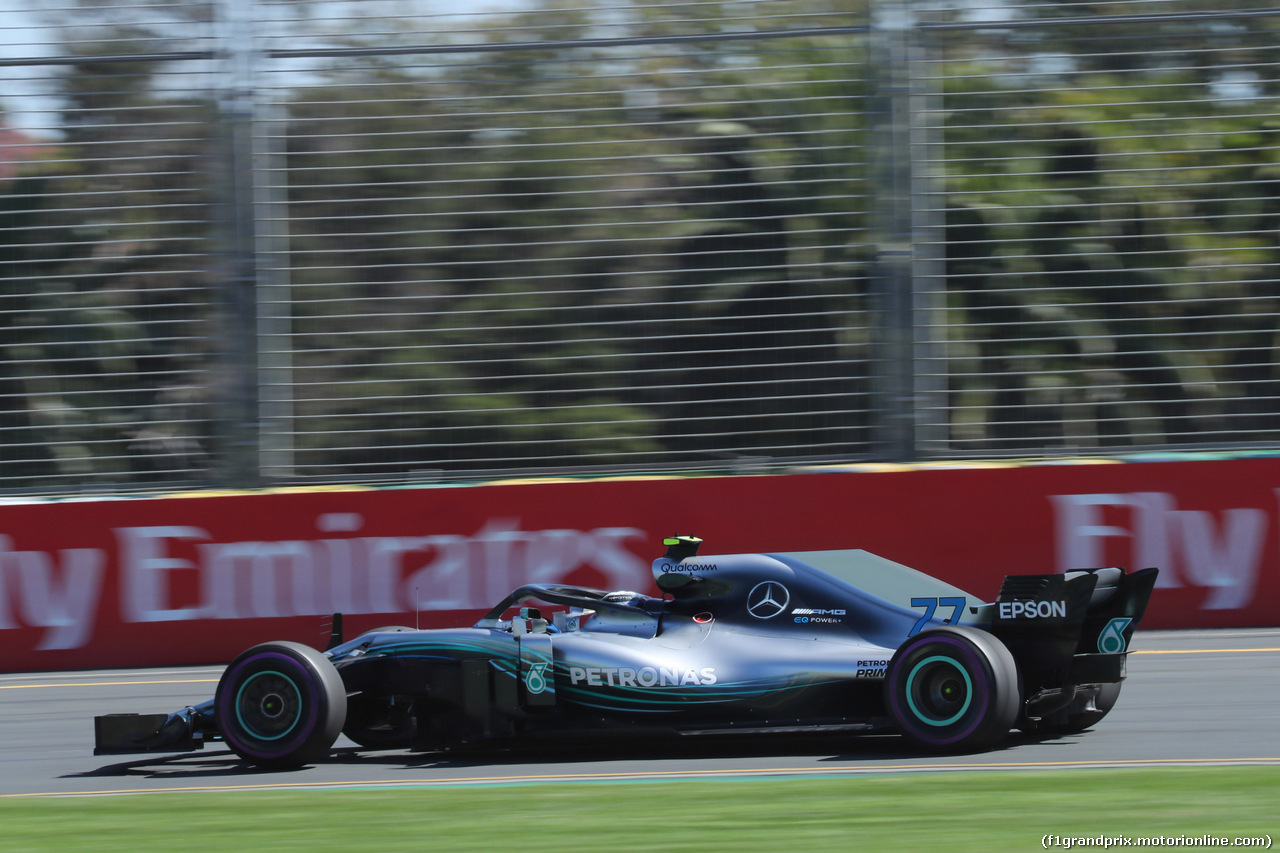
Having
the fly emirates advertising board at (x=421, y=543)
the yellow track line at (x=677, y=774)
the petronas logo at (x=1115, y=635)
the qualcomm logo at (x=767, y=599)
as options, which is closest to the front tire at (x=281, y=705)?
the yellow track line at (x=677, y=774)

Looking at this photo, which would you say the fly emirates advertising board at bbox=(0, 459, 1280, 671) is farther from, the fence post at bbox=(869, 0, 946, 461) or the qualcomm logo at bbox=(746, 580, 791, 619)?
the qualcomm logo at bbox=(746, 580, 791, 619)

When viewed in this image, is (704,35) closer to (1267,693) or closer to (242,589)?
(242,589)

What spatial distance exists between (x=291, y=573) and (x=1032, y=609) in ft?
19.4

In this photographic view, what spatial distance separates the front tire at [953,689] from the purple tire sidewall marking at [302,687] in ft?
8.13

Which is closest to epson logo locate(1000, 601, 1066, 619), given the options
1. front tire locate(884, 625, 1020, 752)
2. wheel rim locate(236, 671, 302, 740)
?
front tire locate(884, 625, 1020, 752)

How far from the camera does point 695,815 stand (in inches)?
203

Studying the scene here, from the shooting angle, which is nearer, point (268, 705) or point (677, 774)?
point (677, 774)

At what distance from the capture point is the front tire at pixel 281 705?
6.39 meters

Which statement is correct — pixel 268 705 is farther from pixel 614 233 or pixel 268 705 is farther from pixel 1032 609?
pixel 614 233

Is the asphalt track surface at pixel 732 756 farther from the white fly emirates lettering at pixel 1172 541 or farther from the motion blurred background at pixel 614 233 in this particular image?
the motion blurred background at pixel 614 233

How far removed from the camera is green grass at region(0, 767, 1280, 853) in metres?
4.77

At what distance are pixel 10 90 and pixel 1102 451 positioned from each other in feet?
28.6

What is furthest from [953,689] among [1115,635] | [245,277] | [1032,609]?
[245,277]

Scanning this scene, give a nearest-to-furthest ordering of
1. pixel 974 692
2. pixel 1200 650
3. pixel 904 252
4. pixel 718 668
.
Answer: pixel 974 692, pixel 718 668, pixel 1200 650, pixel 904 252
